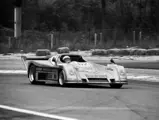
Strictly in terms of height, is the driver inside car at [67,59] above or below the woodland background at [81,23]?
below

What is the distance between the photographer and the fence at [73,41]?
4516cm

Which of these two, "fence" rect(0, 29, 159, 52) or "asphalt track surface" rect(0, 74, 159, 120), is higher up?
"fence" rect(0, 29, 159, 52)

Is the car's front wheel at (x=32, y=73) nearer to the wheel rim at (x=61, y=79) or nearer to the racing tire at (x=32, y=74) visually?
the racing tire at (x=32, y=74)

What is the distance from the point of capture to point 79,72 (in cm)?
1667

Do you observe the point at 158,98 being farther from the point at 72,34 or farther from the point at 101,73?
the point at 72,34

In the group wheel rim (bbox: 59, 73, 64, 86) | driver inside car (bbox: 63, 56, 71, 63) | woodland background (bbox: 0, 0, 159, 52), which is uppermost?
woodland background (bbox: 0, 0, 159, 52)

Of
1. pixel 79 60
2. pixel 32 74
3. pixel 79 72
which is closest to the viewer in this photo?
pixel 79 72

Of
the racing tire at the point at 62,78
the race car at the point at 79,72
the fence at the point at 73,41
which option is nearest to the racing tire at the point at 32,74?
the race car at the point at 79,72

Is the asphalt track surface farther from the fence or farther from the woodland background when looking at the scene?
the woodland background

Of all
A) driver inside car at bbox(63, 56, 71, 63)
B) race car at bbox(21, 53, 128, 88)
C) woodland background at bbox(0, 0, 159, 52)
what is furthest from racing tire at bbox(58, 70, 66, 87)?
woodland background at bbox(0, 0, 159, 52)

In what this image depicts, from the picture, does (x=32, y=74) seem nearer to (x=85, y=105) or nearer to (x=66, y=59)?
(x=66, y=59)

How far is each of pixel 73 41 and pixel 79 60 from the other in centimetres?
2918

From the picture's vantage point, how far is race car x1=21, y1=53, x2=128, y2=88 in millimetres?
16547

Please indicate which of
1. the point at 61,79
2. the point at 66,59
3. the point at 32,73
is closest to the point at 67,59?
the point at 66,59
